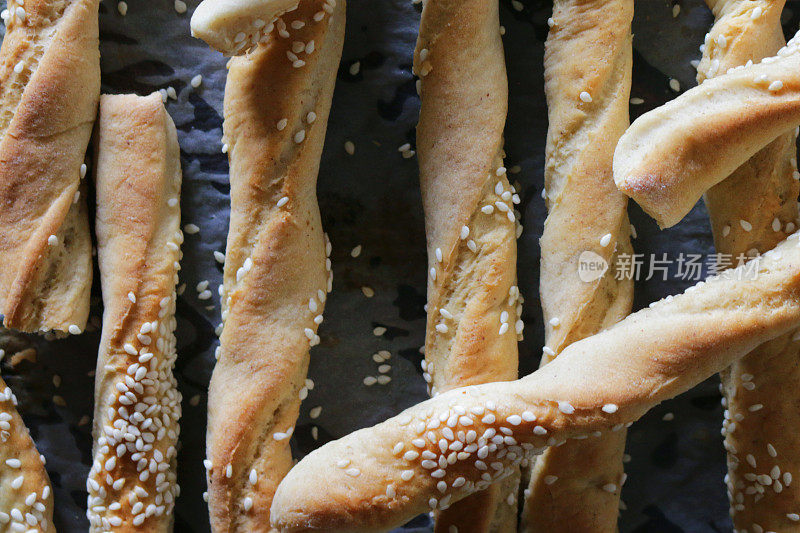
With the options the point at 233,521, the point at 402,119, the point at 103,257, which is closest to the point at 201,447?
the point at 233,521

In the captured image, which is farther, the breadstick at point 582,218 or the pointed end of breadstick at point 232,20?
the breadstick at point 582,218

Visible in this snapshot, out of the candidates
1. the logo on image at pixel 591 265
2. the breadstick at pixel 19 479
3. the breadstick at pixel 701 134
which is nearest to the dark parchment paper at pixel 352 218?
the breadstick at pixel 19 479

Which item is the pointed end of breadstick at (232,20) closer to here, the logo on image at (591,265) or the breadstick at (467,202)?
the breadstick at (467,202)

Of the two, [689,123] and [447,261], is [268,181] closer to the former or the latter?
[447,261]

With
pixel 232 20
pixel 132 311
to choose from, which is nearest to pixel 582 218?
pixel 232 20

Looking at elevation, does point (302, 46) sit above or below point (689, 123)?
above
